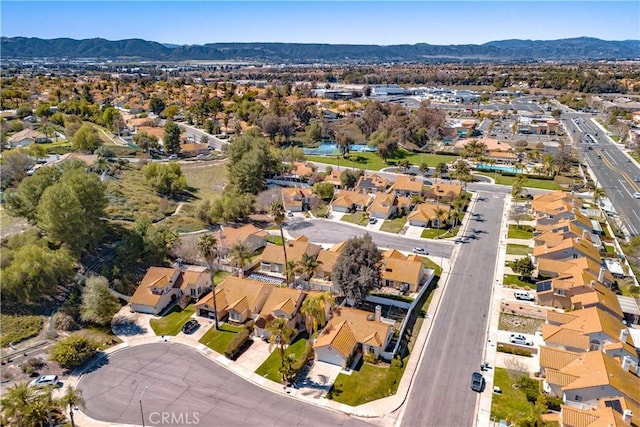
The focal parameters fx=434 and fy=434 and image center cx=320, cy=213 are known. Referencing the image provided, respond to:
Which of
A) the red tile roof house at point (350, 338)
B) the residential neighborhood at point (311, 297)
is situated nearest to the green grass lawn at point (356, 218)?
the residential neighborhood at point (311, 297)

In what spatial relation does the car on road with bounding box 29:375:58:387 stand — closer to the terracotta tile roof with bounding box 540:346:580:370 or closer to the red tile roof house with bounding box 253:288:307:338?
the red tile roof house with bounding box 253:288:307:338

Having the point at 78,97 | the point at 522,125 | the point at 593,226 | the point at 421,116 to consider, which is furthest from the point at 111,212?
the point at 522,125

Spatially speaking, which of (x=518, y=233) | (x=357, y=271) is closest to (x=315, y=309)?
(x=357, y=271)

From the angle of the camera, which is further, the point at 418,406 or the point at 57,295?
the point at 57,295

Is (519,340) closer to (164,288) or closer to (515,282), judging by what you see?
(515,282)

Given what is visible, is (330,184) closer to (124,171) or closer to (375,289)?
(375,289)

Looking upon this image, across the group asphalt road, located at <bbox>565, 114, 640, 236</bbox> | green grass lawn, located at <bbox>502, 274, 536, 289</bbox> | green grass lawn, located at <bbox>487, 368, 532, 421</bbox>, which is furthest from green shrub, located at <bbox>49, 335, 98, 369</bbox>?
asphalt road, located at <bbox>565, 114, 640, 236</bbox>
